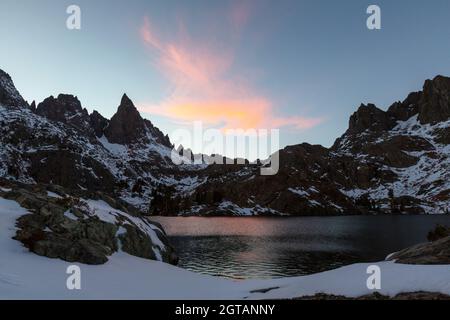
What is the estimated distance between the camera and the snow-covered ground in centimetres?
1791

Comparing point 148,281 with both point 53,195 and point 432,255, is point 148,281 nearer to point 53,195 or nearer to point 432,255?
point 53,195

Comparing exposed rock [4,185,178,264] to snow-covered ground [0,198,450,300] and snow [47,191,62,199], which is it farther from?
snow-covered ground [0,198,450,300]

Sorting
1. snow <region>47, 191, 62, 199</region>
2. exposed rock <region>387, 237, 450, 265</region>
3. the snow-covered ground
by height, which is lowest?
the snow-covered ground

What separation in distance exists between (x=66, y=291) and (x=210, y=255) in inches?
2232

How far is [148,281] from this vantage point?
1036 inches

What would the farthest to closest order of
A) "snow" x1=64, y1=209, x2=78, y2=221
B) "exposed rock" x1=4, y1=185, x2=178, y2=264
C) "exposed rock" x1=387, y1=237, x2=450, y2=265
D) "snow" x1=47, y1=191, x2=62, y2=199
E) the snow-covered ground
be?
"snow" x1=47, y1=191, x2=62, y2=199
"snow" x1=64, y1=209, x2=78, y2=221
"exposed rock" x1=4, y1=185, x2=178, y2=264
"exposed rock" x1=387, y1=237, x2=450, y2=265
the snow-covered ground

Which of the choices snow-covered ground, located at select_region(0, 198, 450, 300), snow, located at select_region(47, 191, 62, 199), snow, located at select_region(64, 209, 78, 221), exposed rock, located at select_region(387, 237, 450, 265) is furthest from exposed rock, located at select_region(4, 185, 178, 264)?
exposed rock, located at select_region(387, 237, 450, 265)

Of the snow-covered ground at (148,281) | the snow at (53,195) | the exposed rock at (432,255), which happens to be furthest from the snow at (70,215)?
the exposed rock at (432,255)

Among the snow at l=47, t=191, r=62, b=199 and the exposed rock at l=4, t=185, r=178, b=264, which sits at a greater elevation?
the snow at l=47, t=191, r=62, b=199

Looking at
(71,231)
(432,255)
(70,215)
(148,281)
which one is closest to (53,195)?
(70,215)

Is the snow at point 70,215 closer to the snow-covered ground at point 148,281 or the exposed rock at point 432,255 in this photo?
the snow-covered ground at point 148,281

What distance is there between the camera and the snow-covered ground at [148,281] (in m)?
17.9

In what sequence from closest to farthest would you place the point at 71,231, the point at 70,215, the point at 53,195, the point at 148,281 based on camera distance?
the point at 148,281 → the point at 71,231 → the point at 70,215 → the point at 53,195
